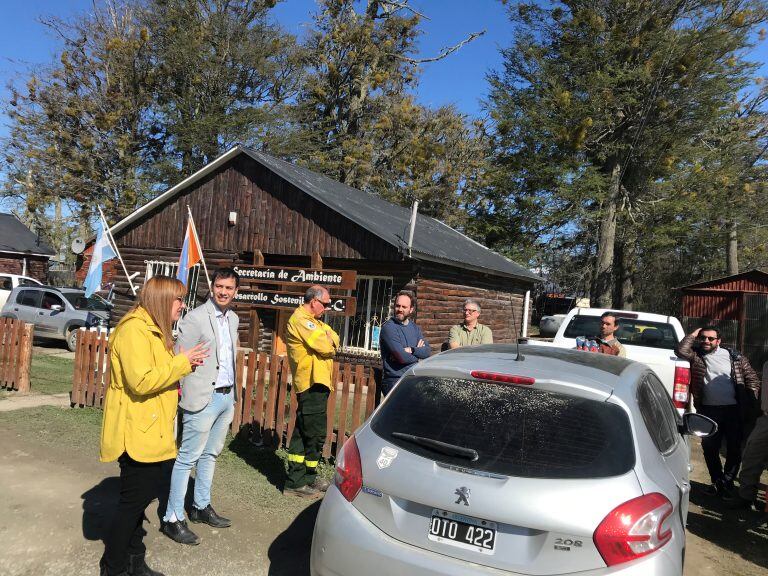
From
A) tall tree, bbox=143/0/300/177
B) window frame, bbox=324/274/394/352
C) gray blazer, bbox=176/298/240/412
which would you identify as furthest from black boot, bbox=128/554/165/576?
tall tree, bbox=143/0/300/177

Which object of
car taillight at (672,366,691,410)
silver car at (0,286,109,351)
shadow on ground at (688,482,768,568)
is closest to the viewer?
shadow on ground at (688,482,768,568)

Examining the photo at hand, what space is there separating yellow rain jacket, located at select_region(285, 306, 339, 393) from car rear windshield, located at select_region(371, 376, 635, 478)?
196cm

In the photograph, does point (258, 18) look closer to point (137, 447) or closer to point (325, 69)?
point (325, 69)

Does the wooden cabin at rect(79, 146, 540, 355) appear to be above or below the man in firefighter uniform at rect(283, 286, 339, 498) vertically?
above

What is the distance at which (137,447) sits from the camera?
325cm

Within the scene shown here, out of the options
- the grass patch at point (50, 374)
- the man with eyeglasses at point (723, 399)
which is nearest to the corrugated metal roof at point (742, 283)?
the man with eyeglasses at point (723, 399)

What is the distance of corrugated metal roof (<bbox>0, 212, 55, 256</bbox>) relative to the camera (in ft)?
104

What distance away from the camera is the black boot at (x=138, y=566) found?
338 cm

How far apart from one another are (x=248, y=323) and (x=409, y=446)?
12.0 m

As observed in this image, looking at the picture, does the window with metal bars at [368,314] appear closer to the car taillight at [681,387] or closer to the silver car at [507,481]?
the car taillight at [681,387]

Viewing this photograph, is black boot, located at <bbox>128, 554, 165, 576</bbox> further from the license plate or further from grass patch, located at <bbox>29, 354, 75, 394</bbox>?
grass patch, located at <bbox>29, 354, 75, 394</bbox>

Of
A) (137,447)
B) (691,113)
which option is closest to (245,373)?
(137,447)

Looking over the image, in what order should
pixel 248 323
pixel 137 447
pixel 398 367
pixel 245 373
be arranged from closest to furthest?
pixel 137 447 → pixel 398 367 → pixel 245 373 → pixel 248 323

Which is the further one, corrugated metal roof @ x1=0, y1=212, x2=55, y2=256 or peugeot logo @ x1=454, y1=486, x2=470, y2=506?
corrugated metal roof @ x1=0, y1=212, x2=55, y2=256
